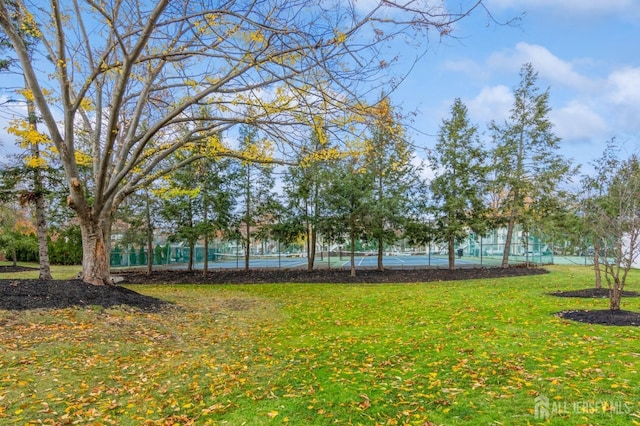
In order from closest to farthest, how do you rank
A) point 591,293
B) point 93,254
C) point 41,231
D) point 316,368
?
point 316,368, point 93,254, point 591,293, point 41,231

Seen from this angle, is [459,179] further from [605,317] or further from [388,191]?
[605,317]

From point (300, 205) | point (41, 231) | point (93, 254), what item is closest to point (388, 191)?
point (300, 205)

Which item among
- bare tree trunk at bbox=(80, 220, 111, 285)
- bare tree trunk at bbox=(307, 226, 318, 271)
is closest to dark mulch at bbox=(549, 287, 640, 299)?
bare tree trunk at bbox=(307, 226, 318, 271)

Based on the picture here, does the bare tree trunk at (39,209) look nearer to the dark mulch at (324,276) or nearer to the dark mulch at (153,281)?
the dark mulch at (153,281)

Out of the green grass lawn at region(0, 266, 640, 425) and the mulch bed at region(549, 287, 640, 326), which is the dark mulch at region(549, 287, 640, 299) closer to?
the green grass lawn at region(0, 266, 640, 425)

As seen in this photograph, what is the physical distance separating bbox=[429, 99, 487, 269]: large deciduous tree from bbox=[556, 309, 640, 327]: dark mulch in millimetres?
11005

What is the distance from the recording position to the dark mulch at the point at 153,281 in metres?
7.17

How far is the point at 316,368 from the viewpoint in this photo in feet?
15.1

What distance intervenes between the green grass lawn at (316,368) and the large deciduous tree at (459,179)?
1073 cm

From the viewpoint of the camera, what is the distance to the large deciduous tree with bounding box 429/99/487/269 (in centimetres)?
1830

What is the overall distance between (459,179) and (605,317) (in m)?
12.3

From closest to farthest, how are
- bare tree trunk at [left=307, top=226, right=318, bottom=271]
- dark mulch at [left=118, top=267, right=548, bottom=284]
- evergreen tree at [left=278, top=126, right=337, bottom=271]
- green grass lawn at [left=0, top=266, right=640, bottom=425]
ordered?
green grass lawn at [left=0, top=266, right=640, bottom=425] → dark mulch at [left=118, top=267, right=548, bottom=284] → evergreen tree at [left=278, top=126, right=337, bottom=271] → bare tree trunk at [left=307, top=226, right=318, bottom=271]

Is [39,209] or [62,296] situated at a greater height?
[39,209]

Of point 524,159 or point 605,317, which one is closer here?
point 605,317
